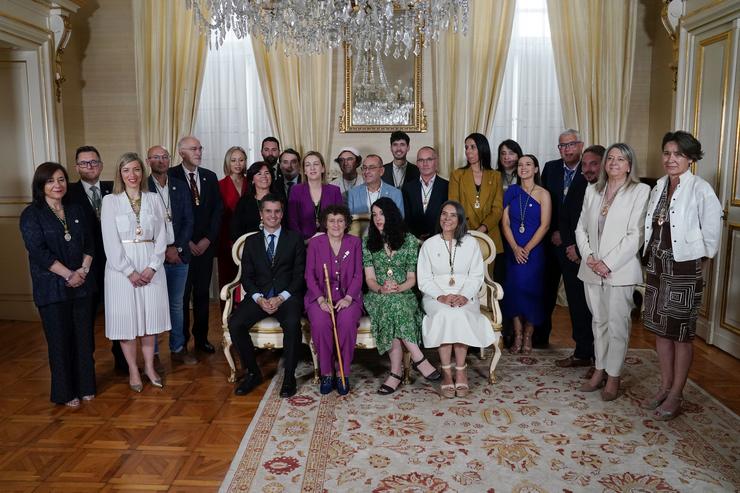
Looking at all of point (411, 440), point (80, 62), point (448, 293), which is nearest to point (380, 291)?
point (448, 293)

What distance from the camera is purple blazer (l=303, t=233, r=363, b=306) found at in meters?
3.95

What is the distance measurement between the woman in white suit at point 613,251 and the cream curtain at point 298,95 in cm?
307

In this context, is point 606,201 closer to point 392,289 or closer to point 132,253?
point 392,289

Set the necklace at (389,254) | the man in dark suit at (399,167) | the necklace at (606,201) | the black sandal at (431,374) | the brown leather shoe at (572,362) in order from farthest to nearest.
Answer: the man in dark suit at (399,167) → the brown leather shoe at (572,362) → the necklace at (389,254) → the black sandal at (431,374) → the necklace at (606,201)

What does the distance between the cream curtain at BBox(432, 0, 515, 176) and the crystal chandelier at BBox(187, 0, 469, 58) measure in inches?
78.0

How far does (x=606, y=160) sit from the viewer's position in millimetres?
3547

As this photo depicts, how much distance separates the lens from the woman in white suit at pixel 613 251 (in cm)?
350

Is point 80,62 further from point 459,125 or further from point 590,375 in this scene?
point 590,375

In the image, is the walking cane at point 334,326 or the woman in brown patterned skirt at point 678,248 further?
the walking cane at point 334,326

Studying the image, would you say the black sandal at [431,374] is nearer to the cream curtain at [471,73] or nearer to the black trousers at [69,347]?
the black trousers at [69,347]

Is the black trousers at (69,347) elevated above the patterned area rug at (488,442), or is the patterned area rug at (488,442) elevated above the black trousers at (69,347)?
the black trousers at (69,347)

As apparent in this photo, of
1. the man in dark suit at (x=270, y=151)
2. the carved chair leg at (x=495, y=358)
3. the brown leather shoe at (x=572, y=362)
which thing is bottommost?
the brown leather shoe at (x=572, y=362)

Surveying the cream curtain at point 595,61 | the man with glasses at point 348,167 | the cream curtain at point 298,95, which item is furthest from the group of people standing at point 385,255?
the cream curtain at point 595,61

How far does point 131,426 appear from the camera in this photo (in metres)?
3.37
